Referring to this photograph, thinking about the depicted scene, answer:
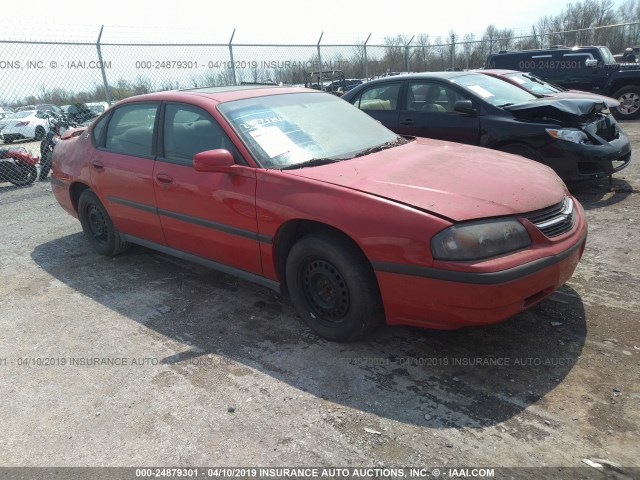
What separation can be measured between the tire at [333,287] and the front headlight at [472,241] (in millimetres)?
524

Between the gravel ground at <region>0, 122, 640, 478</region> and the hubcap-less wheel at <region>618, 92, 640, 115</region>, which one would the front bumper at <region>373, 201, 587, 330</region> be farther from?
the hubcap-less wheel at <region>618, 92, 640, 115</region>

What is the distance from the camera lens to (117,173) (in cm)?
441

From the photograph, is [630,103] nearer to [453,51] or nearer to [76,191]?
[453,51]

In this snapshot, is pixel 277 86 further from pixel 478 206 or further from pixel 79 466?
pixel 79 466

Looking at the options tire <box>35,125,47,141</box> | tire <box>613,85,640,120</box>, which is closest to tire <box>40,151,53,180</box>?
tire <box>35,125,47,141</box>

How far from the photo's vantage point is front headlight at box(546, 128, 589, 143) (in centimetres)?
556

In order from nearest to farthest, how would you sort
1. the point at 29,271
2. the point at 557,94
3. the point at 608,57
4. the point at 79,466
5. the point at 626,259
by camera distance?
the point at 79,466 < the point at 626,259 < the point at 29,271 < the point at 557,94 < the point at 608,57

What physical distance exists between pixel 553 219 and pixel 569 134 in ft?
10.5

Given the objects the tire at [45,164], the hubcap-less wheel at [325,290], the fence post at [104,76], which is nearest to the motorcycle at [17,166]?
the tire at [45,164]

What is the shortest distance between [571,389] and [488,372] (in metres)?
0.42

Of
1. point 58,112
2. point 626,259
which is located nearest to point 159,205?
point 626,259

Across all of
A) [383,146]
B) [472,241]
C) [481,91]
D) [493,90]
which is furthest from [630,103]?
[472,241]

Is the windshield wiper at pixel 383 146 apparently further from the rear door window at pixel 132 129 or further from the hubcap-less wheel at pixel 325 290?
the rear door window at pixel 132 129

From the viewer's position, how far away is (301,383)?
286 centimetres
